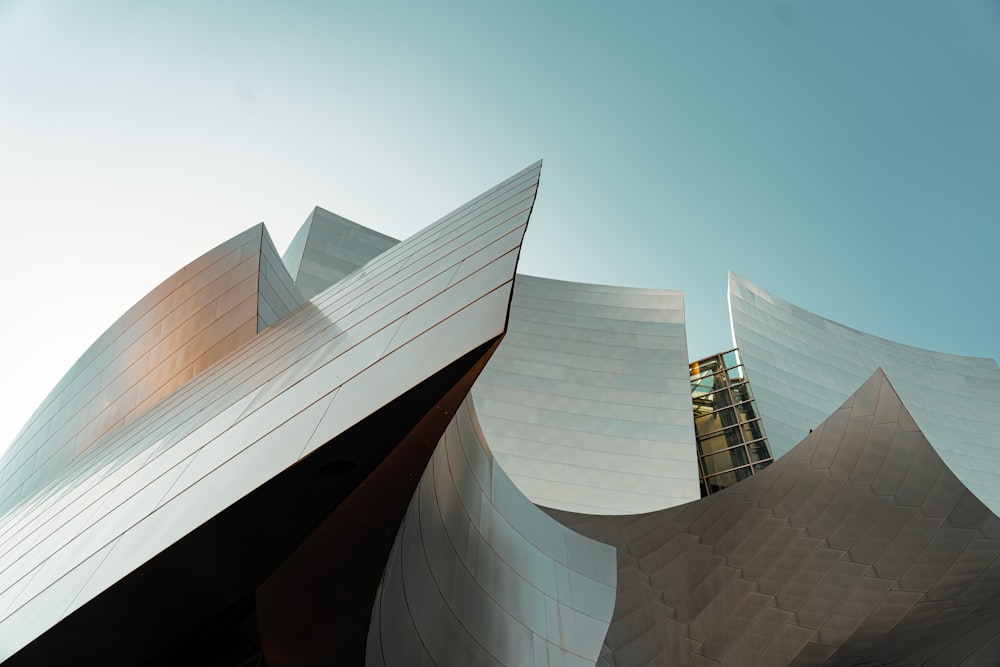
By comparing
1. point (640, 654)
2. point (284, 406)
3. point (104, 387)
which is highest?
point (104, 387)

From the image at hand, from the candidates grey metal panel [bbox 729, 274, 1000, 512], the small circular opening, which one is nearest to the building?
the small circular opening

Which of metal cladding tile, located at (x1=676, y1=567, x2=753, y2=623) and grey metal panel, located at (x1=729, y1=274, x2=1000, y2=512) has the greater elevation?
grey metal panel, located at (x1=729, y1=274, x2=1000, y2=512)

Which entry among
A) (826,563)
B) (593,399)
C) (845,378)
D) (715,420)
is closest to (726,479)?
(715,420)

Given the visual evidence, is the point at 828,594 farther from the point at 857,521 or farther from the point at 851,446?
the point at 851,446

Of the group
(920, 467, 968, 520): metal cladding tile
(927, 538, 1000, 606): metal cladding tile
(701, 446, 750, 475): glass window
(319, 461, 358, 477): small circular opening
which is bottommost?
(319, 461, 358, 477): small circular opening

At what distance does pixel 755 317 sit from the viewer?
25.9m

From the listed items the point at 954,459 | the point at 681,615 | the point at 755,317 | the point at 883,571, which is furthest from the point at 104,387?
the point at 954,459

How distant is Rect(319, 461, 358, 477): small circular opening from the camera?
3143 mm

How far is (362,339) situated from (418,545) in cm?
237

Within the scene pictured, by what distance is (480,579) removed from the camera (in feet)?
22.3

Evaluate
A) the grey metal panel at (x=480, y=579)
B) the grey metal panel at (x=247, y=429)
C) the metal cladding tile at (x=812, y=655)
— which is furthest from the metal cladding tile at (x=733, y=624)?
the grey metal panel at (x=247, y=429)

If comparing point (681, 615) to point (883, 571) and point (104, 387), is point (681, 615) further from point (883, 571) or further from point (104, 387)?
point (104, 387)

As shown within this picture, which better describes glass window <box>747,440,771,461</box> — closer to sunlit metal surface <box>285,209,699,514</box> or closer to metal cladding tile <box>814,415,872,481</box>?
sunlit metal surface <box>285,209,699,514</box>

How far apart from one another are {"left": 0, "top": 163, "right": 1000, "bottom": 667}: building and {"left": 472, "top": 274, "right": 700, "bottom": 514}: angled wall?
88mm
